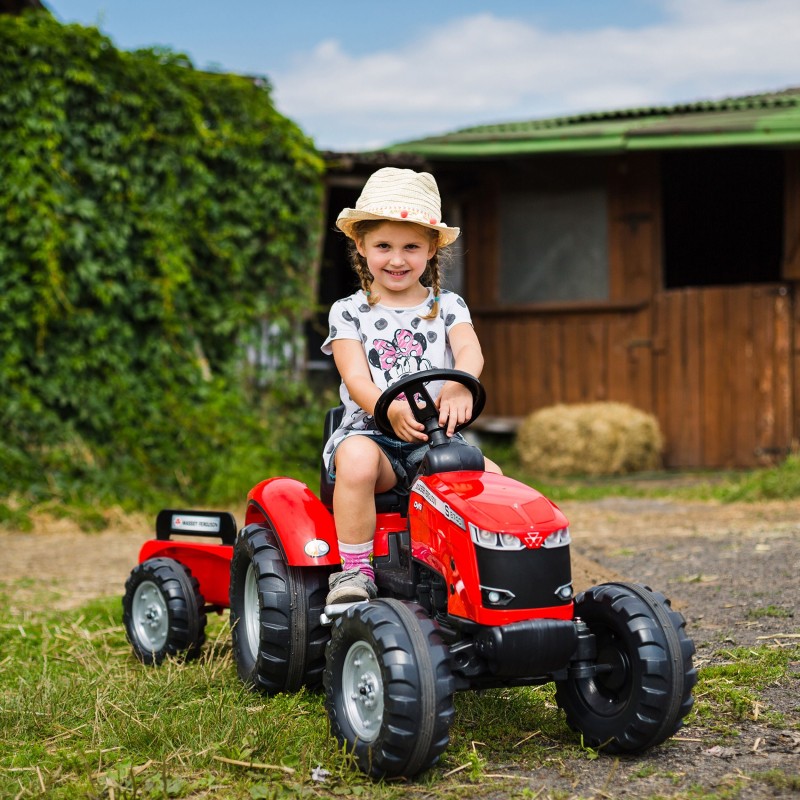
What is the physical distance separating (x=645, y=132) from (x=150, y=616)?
7346 mm

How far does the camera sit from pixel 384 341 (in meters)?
3.47

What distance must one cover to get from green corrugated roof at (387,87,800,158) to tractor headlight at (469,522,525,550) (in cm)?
774

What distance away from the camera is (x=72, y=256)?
26.7 feet

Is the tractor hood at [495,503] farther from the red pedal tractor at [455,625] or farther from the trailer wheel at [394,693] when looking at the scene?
the trailer wheel at [394,693]

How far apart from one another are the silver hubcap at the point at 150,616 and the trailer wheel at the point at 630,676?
1762 millimetres

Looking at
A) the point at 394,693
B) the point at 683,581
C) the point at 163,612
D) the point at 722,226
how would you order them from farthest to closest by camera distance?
the point at 722,226
the point at 683,581
the point at 163,612
the point at 394,693

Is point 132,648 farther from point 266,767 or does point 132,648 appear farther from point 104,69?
point 104,69

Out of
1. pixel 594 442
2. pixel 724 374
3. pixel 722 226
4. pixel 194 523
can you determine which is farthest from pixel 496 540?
pixel 722 226

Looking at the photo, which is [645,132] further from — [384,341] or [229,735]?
[229,735]

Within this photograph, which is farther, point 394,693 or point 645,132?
point 645,132

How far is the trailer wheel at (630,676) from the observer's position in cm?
277

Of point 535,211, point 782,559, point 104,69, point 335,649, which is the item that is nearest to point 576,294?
point 535,211

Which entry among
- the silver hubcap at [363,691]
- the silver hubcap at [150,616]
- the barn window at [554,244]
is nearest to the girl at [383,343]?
the silver hubcap at [363,691]

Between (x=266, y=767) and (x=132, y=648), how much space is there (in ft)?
5.70
